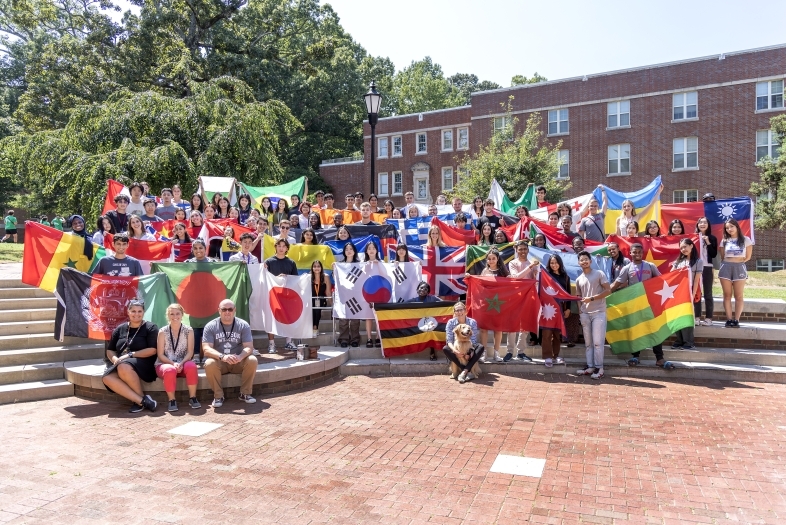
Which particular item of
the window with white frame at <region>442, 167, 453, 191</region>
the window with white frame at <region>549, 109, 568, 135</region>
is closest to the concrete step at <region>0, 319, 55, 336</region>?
the window with white frame at <region>549, 109, 568, 135</region>

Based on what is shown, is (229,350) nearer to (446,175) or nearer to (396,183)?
(446,175)

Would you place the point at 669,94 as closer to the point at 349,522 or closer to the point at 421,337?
the point at 421,337

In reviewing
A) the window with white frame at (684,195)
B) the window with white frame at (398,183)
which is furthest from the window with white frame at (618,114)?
the window with white frame at (398,183)

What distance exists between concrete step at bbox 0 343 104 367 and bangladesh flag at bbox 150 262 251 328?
1639mm

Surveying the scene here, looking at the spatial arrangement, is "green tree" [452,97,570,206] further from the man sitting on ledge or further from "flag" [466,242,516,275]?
the man sitting on ledge

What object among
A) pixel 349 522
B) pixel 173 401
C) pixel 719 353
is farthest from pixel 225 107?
pixel 349 522

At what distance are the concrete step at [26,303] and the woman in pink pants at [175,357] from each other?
425cm

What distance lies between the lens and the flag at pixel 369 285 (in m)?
10.9

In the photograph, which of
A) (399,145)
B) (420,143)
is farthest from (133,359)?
(399,145)

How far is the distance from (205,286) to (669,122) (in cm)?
3639

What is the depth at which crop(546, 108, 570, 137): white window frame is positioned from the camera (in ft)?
133

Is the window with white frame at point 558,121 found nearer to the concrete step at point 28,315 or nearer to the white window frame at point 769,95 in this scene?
the white window frame at point 769,95

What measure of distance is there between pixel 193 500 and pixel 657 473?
4.36m

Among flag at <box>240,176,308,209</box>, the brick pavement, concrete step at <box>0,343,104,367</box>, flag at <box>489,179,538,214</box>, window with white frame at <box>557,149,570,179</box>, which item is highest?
window with white frame at <box>557,149,570,179</box>
